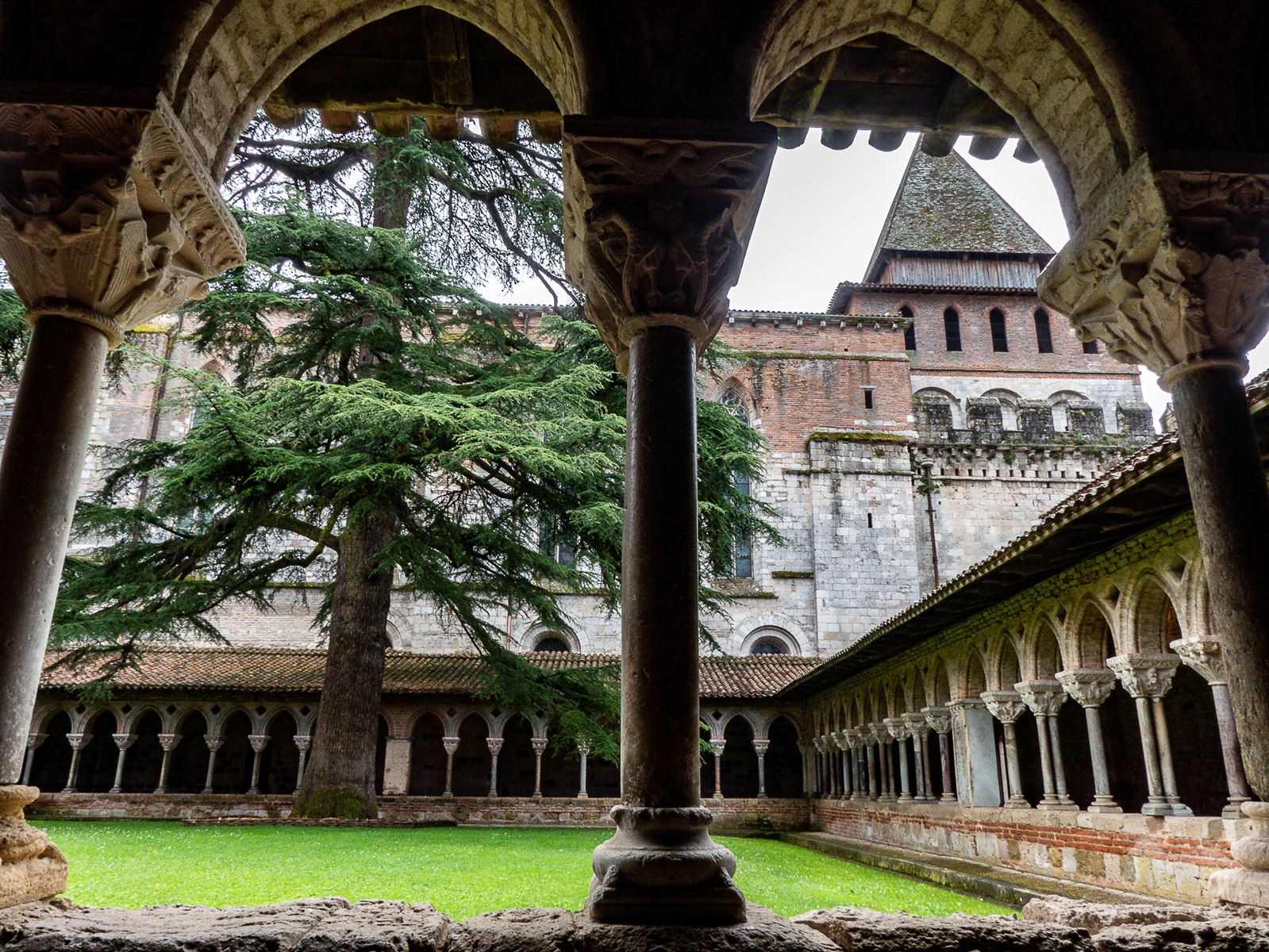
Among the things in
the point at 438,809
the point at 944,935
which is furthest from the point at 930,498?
the point at 944,935

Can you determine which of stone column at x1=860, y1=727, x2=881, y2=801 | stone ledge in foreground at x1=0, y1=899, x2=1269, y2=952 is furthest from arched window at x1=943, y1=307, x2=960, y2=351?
stone ledge in foreground at x1=0, y1=899, x2=1269, y2=952

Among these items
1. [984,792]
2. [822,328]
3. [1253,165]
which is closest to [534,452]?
[984,792]

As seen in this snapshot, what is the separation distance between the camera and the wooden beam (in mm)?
3834

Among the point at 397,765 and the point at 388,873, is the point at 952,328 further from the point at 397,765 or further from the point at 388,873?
the point at 388,873

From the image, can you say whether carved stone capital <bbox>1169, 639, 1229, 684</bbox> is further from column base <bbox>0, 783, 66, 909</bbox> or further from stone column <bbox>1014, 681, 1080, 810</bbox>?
column base <bbox>0, 783, 66, 909</bbox>

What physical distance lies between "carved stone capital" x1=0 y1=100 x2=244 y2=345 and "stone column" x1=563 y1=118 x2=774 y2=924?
1308 millimetres

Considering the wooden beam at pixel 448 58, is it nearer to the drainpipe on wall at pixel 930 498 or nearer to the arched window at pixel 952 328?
the drainpipe on wall at pixel 930 498

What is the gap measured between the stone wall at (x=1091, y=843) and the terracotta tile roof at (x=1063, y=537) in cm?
200

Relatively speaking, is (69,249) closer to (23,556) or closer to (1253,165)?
(23,556)

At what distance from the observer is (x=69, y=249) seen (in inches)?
113

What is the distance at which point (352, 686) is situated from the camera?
40.3ft

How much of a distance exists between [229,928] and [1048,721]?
8538 millimetres

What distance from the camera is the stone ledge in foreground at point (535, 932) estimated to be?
2141 mm

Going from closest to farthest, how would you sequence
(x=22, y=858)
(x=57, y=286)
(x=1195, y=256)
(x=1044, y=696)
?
(x=22, y=858), (x=57, y=286), (x=1195, y=256), (x=1044, y=696)
